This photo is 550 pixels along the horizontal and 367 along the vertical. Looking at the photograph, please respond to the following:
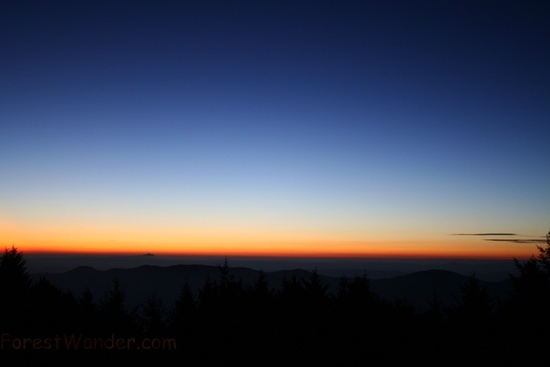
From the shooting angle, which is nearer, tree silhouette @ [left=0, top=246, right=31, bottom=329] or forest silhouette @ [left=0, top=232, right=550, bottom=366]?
forest silhouette @ [left=0, top=232, right=550, bottom=366]

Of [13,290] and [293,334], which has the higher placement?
[13,290]

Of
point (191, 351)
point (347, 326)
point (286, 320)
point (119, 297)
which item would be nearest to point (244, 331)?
point (286, 320)

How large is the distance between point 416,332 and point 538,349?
6972mm

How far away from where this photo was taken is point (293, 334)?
950 inches

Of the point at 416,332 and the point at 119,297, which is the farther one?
the point at 119,297

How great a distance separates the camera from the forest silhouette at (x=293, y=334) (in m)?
19.7

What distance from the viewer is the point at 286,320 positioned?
1025 inches

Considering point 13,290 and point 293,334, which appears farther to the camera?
point 13,290

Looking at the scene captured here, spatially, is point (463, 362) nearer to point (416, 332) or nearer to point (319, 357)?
point (416, 332)

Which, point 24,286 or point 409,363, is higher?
point 24,286

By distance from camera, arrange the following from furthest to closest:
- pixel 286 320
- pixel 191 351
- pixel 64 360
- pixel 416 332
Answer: pixel 286 320 < pixel 416 332 < pixel 191 351 < pixel 64 360

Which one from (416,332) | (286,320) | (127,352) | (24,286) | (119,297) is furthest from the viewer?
(119,297)

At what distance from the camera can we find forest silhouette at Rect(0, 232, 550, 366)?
19.7 meters

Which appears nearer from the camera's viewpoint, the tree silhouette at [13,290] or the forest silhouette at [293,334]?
the forest silhouette at [293,334]
